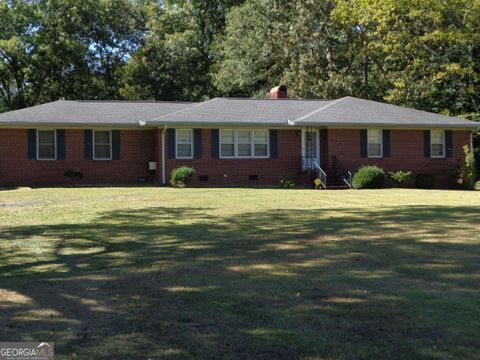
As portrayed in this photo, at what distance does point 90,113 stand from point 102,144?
1.55 meters

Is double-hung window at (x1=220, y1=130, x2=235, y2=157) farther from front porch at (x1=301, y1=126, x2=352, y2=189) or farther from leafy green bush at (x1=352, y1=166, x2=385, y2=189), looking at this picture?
leafy green bush at (x1=352, y1=166, x2=385, y2=189)

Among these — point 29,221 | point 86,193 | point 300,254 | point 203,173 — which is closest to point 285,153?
point 203,173

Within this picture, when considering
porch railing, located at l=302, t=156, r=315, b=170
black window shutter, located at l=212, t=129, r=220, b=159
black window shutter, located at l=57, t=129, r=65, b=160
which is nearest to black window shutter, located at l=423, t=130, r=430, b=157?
porch railing, located at l=302, t=156, r=315, b=170

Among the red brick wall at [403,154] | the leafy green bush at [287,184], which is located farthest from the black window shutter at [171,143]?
the red brick wall at [403,154]

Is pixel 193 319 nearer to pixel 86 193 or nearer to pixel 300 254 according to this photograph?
pixel 300 254

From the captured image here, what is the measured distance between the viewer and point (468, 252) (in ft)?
Answer: 26.8

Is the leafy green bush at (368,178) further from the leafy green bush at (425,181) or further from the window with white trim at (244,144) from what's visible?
the window with white trim at (244,144)

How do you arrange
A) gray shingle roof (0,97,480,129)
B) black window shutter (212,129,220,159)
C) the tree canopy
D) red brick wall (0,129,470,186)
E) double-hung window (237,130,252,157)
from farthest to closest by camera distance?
the tree canopy
double-hung window (237,130,252,157)
black window shutter (212,129,220,159)
gray shingle roof (0,97,480,129)
red brick wall (0,129,470,186)

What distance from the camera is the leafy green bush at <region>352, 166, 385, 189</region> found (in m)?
23.9

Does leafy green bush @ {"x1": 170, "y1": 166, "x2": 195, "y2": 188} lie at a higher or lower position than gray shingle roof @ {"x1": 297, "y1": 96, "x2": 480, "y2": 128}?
lower

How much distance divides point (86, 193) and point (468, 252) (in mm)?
14308

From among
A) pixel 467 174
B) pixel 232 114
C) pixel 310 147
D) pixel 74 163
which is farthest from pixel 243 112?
pixel 467 174

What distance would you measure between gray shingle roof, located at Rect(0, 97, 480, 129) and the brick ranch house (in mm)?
46

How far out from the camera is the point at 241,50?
3769 centimetres
